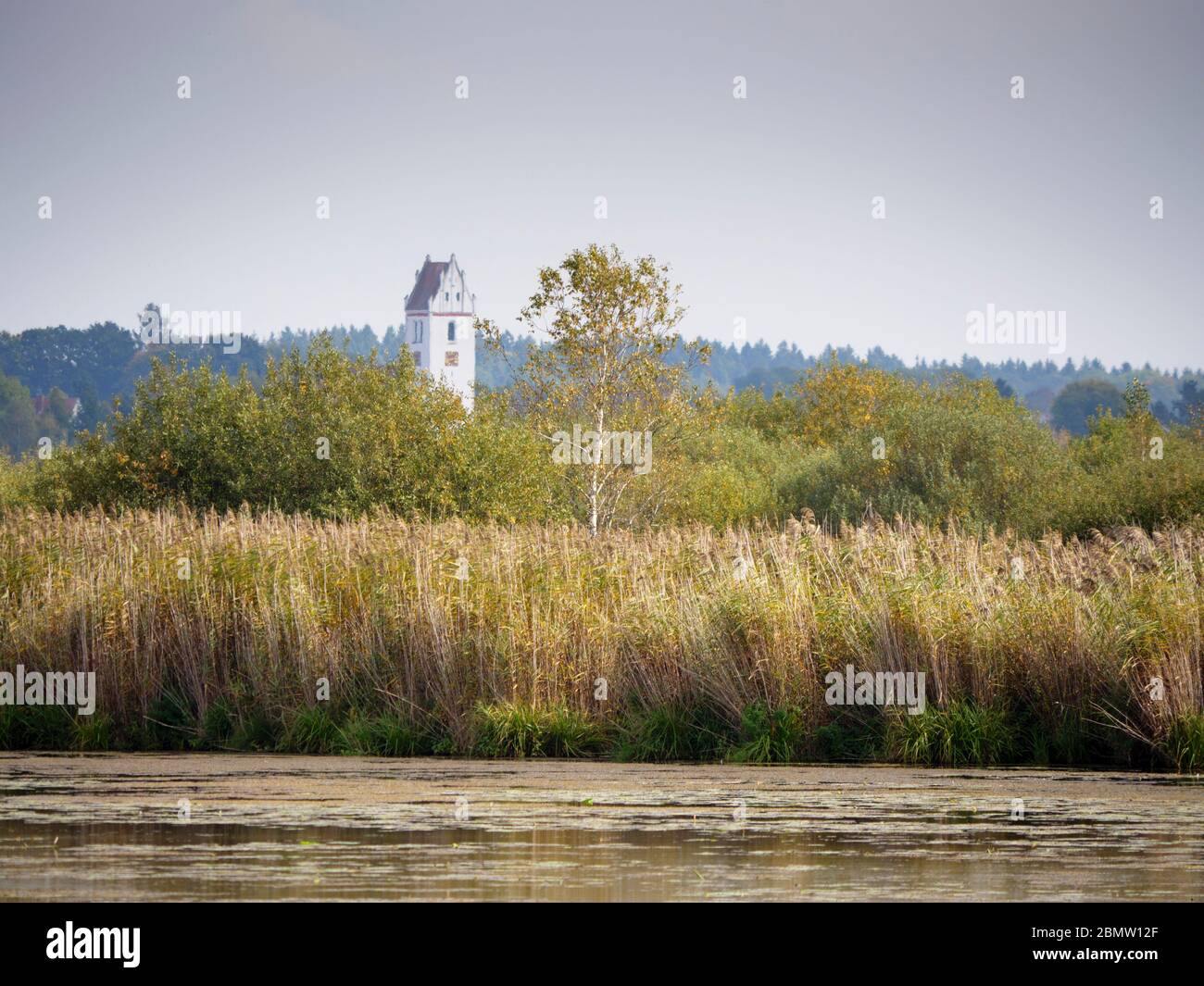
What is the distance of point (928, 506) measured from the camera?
3694cm

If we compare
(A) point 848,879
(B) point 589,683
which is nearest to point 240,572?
(B) point 589,683

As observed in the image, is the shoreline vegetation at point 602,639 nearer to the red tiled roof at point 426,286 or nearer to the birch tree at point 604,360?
the birch tree at point 604,360

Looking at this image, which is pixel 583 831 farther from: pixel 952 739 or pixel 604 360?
pixel 604 360

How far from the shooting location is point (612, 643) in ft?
57.8

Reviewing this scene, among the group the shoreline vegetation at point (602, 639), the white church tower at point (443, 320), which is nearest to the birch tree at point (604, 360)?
the shoreline vegetation at point (602, 639)

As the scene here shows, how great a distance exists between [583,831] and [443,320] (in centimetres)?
15375

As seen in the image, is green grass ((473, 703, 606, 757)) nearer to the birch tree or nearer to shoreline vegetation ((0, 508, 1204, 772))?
shoreline vegetation ((0, 508, 1204, 772))

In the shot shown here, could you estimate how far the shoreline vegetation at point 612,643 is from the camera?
53.5 ft

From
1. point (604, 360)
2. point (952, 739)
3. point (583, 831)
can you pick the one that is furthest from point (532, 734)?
point (604, 360)

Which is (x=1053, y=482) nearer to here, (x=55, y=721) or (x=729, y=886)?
(x=55, y=721)

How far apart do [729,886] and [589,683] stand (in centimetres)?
752

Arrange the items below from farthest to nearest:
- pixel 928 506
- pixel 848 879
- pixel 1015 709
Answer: pixel 928 506 < pixel 1015 709 < pixel 848 879

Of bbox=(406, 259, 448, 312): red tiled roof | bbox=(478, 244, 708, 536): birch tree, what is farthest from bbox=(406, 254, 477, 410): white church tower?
bbox=(478, 244, 708, 536): birch tree
